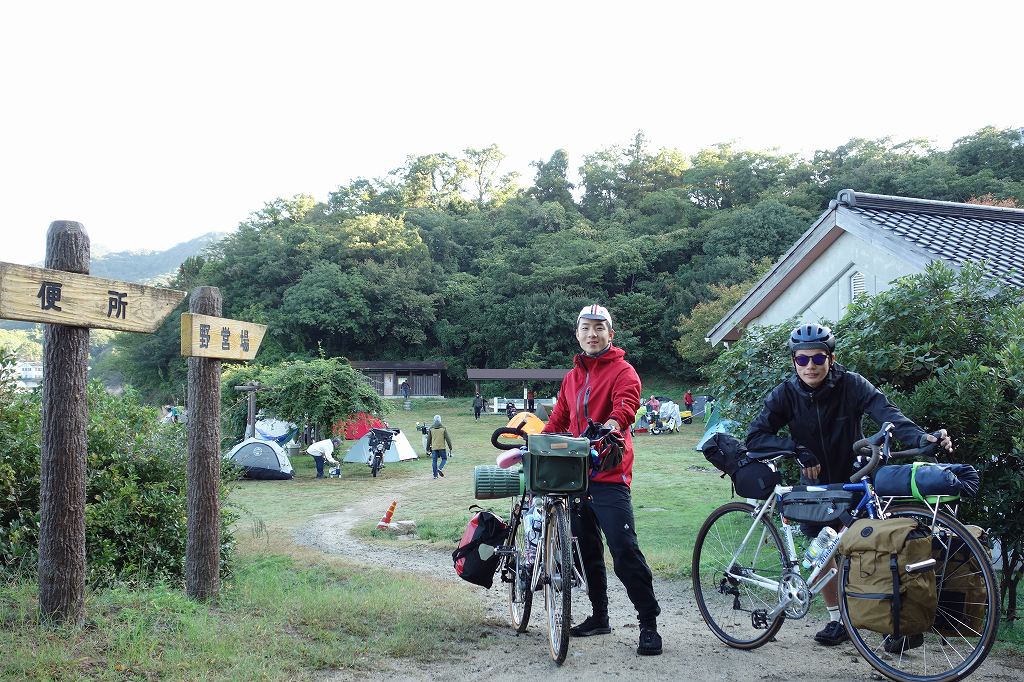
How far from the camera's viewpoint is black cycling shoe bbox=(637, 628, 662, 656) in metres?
4.44

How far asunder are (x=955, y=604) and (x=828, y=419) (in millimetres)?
1097

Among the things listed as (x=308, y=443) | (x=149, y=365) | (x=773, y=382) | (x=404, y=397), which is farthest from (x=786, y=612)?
(x=149, y=365)

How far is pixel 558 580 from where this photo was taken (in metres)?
4.28

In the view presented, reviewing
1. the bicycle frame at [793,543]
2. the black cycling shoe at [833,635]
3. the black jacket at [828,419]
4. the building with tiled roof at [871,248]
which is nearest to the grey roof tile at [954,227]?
the building with tiled roof at [871,248]

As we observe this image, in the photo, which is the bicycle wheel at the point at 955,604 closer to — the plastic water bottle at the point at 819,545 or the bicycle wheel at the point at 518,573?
the plastic water bottle at the point at 819,545

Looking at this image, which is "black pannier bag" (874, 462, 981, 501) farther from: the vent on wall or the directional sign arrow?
the vent on wall

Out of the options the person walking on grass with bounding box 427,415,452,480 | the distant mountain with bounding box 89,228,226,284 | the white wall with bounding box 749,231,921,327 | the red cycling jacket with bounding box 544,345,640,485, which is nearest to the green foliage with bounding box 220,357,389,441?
the person walking on grass with bounding box 427,415,452,480

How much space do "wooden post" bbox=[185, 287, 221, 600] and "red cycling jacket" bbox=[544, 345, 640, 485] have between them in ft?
7.62

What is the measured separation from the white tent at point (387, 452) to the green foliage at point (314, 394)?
1219mm

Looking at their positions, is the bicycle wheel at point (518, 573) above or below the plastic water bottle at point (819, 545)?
below

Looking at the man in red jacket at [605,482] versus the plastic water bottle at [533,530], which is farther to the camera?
the plastic water bottle at [533,530]

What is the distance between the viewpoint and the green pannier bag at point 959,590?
3496 millimetres

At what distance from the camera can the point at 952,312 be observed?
566cm

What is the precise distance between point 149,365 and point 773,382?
56212 mm
